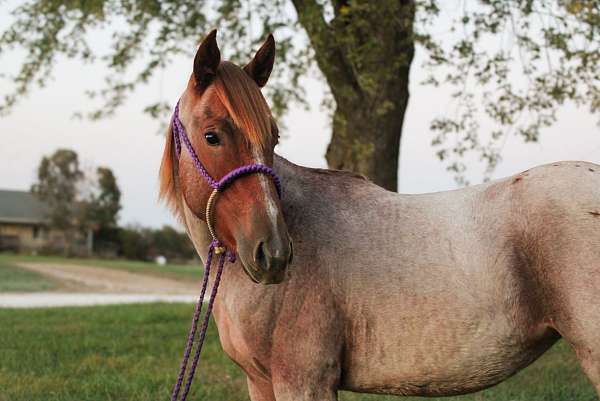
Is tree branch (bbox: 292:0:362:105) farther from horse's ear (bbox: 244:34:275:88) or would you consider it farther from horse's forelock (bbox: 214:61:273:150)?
horse's forelock (bbox: 214:61:273:150)

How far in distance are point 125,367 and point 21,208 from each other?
59.9 metres

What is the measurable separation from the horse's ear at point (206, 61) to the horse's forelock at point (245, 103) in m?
0.03

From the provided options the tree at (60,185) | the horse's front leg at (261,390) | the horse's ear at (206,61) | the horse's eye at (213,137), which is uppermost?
the tree at (60,185)

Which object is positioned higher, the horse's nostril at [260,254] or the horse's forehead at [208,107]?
the horse's forehead at [208,107]

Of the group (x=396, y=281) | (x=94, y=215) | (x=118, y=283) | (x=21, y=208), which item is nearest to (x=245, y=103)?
(x=396, y=281)

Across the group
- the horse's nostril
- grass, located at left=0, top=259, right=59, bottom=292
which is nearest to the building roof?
grass, located at left=0, top=259, right=59, bottom=292

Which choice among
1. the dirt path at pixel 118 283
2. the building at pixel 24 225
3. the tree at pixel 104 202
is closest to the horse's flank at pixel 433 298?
the dirt path at pixel 118 283

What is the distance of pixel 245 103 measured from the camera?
2297 mm

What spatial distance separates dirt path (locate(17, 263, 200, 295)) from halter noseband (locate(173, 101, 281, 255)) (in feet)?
57.6

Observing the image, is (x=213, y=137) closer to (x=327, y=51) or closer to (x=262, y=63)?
(x=262, y=63)

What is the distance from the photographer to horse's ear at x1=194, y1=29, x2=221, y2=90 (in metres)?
2.30

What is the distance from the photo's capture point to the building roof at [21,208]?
57803mm

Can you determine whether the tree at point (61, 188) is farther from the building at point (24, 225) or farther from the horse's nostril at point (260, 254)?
the horse's nostril at point (260, 254)

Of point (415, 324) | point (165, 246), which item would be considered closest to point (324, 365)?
point (415, 324)
